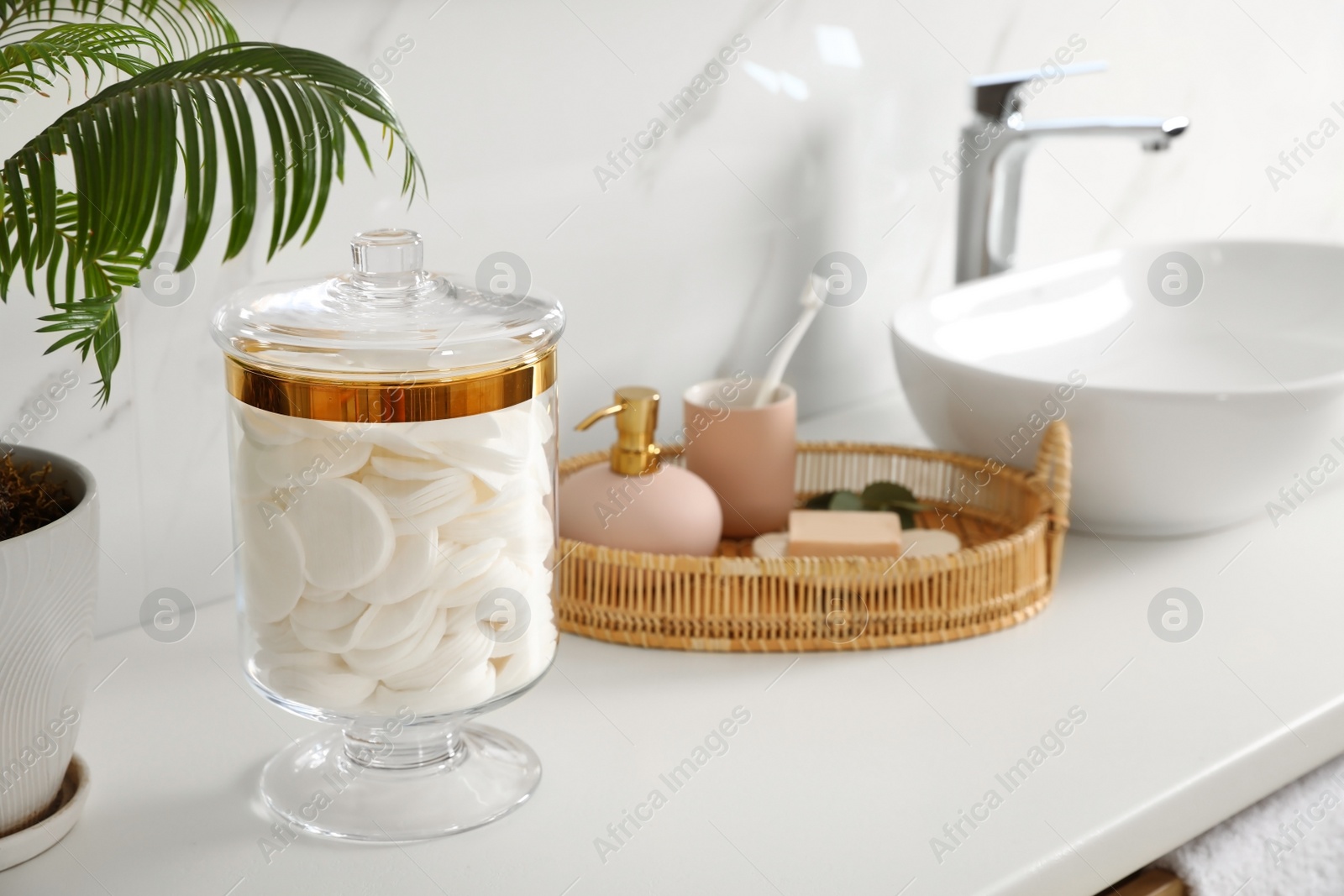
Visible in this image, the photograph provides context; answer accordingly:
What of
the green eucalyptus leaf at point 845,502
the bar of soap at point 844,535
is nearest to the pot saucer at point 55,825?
the bar of soap at point 844,535

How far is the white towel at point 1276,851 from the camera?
700 millimetres

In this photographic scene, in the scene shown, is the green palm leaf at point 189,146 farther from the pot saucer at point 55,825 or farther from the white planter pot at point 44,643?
the pot saucer at point 55,825

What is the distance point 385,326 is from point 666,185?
53 cm

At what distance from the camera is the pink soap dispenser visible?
0.88 meters

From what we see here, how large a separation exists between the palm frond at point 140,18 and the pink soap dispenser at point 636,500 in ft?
1.14

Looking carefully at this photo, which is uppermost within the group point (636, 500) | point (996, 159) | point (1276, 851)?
point (996, 159)

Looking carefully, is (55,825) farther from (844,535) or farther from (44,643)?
(844,535)

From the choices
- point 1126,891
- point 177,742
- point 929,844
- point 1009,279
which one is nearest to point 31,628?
point 177,742

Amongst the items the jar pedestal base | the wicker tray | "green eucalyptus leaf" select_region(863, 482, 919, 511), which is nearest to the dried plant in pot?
the jar pedestal base

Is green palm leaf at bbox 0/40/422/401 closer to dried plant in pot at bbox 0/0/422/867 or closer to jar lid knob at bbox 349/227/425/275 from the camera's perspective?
dried plant in pot at bbox 0/0/422/867

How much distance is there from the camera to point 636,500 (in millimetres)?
881

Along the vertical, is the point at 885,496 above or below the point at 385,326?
below

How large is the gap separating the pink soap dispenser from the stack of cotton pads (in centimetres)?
24

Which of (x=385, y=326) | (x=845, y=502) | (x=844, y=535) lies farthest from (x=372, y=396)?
(x=845, y=502)
